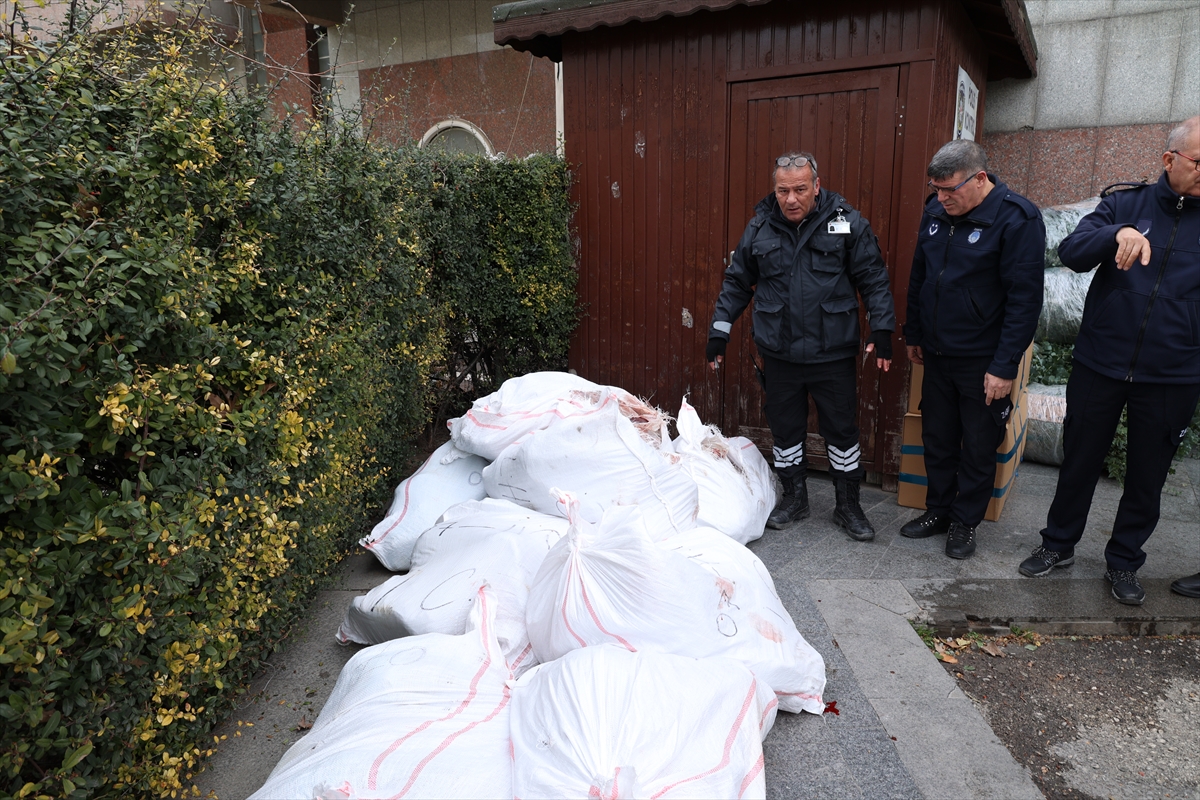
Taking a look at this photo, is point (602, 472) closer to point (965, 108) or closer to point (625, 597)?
point (625, 597)

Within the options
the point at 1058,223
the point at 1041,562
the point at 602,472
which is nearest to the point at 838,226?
the point at 602,472

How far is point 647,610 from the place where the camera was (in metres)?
2.30

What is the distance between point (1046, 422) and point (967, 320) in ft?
6.57

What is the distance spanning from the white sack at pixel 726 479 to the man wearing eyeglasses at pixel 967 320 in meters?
0.83

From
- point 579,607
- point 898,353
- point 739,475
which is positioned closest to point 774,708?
point 579,607

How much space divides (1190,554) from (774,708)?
113 inches

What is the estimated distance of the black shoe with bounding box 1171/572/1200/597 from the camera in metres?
3.37

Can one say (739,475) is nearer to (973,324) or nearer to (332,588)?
(973,324)

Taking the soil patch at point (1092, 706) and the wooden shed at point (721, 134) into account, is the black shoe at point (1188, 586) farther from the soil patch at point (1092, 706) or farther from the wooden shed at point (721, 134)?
the wooden shed at point (721, 134)

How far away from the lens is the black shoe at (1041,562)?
3561 millimetres

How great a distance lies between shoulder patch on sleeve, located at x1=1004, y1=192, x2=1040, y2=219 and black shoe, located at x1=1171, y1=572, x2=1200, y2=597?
177 cm

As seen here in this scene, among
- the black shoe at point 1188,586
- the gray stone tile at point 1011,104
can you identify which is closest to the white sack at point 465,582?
the black shoe at point 1188,586

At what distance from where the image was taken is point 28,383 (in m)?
1.55

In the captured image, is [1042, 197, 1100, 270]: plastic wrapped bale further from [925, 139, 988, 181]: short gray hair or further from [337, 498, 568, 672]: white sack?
[337, 498, 568, 672]: white sack
